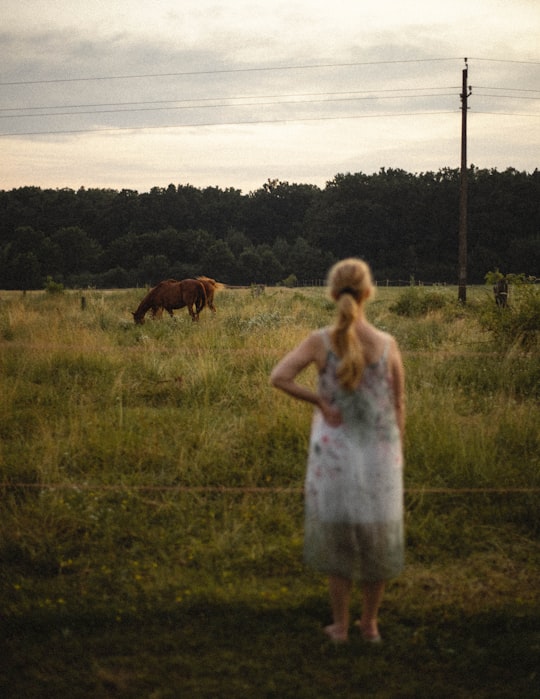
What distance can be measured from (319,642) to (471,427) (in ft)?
10.4

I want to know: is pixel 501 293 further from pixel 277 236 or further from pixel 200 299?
pixel 277 236

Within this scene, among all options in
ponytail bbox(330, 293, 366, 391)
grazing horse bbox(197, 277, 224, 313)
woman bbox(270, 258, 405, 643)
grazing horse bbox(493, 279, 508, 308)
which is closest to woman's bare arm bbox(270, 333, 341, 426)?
woman bbox(270, 258, 405, 643)

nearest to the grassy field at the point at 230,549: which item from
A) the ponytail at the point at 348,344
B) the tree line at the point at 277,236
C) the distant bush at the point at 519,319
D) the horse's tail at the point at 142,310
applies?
the ponytail at the point at 348,344

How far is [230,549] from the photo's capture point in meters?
4.27

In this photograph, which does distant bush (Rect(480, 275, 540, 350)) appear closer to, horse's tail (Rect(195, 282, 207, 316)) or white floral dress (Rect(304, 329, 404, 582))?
white floral dress (Rect(304, 329, 404, 582))

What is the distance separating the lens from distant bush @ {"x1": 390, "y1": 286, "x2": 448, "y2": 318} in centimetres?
1906

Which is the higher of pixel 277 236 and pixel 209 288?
pixel 277 236

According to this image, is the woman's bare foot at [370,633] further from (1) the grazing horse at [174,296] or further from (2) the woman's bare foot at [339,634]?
(1) the grazing horse at [174,296]

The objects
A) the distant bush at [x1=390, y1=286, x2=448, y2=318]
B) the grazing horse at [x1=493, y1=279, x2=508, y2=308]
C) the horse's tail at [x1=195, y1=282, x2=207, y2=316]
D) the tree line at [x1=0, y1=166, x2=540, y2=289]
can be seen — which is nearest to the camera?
the grazing horse at [x1=493, y1=279, x2=508, y2=308]

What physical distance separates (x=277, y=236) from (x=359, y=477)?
3477 inches

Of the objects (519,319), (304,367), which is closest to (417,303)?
(519,319)

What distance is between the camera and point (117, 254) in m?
74.6

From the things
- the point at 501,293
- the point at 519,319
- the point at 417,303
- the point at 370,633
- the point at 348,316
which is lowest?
the point at 370,633

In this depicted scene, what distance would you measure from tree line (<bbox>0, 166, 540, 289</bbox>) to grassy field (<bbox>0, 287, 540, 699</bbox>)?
61545 mm
